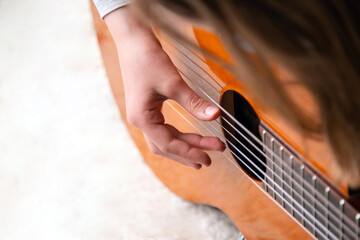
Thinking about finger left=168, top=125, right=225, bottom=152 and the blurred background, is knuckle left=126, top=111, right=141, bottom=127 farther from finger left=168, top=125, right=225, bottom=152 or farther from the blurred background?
the blurred background

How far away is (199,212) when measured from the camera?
0.93 metres

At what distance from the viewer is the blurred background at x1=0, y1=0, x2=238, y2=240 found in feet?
3.08

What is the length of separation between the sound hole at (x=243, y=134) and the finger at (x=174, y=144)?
5cm

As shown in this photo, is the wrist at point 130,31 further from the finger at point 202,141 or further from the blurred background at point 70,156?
the blurred background at point 70,156

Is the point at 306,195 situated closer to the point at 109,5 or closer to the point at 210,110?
the point at 210,110

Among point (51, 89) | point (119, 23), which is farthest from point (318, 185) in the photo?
point (51, 89)

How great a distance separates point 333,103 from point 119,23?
0.40 metres

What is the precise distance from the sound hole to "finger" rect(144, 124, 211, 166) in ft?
0.15

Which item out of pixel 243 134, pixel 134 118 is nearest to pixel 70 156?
pixel 134 118

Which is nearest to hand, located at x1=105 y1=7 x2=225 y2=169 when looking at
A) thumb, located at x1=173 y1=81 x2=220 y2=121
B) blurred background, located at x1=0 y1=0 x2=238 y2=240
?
thumb, located at x1=173 y1=81 x2=220 y2=121

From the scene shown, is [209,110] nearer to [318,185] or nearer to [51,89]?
[318,185]

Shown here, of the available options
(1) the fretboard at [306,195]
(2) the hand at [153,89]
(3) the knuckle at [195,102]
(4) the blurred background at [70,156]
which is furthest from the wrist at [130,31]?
(4) the blurred background at [70,156]

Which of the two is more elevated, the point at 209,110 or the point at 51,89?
the point at 209,110

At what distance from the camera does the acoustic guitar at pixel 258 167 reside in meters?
0.53
